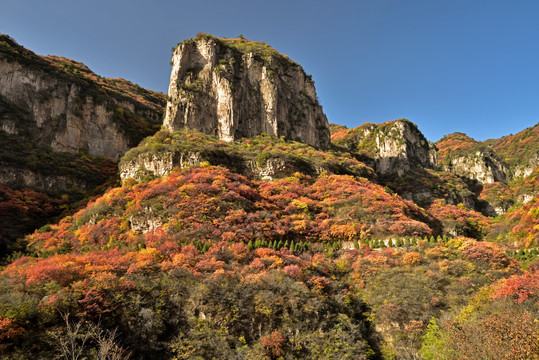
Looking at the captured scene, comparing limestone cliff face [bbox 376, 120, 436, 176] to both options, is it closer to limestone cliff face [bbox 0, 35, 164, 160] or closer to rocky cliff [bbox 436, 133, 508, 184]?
rocky cliff [bbox 436, 133, 508, 184]

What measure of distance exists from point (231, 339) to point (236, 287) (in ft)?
11.2

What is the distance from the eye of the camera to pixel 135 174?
45.9 meters

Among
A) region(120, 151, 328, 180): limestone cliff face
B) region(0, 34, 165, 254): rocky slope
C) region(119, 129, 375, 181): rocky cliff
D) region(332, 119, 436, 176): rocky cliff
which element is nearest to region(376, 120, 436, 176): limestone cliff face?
region(332, 119, 436, 176): rocky cliff

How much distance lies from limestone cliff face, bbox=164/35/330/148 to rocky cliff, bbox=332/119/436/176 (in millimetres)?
31217

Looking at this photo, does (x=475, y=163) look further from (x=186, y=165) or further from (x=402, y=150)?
(x=186, y=165)

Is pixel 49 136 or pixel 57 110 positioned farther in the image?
pixel 57 110

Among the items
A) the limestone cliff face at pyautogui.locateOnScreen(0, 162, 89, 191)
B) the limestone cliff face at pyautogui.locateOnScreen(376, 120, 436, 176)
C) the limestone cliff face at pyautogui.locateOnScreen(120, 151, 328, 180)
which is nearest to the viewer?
the limestone cliff face at pyautogui.locateOnScreen(0, 162, 89, 191)

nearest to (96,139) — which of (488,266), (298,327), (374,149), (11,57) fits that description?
(11,57)

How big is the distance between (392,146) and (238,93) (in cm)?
6078

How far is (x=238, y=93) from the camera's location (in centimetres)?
6800

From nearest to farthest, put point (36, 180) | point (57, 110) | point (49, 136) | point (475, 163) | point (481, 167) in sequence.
→ point (36, 180)
point (49, 136)
point (57, 110)
point (481, 167)
point (475, 163)

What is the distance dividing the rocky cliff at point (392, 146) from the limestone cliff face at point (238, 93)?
3122 centimetres

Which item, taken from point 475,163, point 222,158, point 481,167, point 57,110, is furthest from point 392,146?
point 57,110

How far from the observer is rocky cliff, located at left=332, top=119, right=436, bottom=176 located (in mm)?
97500
